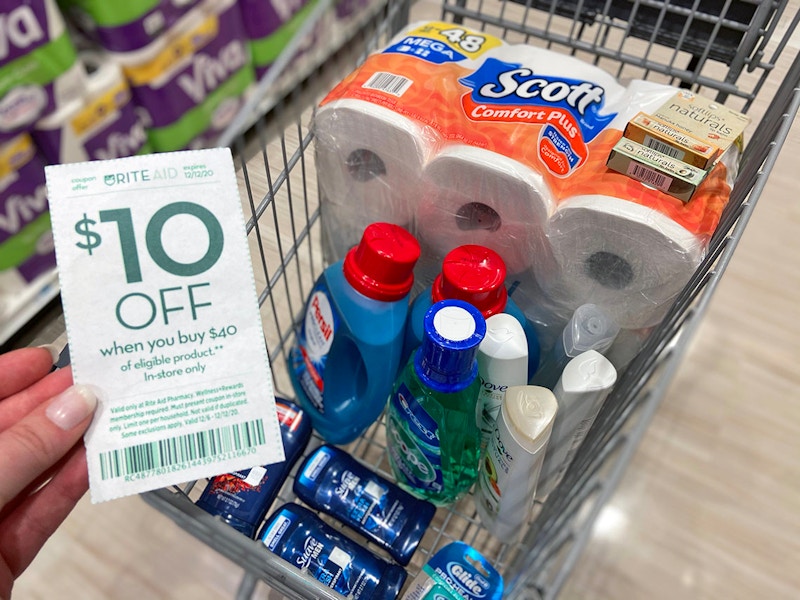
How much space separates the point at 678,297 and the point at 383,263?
24 centimetres

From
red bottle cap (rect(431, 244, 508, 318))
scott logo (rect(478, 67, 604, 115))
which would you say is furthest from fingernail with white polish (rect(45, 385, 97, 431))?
scott logo (rect(478, 67, 604, 115))

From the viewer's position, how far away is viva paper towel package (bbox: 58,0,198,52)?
0.96 metres

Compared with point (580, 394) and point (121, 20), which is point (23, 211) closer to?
point (121, 20)

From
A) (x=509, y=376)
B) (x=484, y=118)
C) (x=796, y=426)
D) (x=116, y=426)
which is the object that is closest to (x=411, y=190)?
(x=484, y=118)

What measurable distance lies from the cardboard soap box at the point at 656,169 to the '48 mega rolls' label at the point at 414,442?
256mm

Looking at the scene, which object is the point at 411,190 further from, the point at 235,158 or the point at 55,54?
the point at 55,54

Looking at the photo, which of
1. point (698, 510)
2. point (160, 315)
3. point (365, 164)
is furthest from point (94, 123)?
point (698, 510)

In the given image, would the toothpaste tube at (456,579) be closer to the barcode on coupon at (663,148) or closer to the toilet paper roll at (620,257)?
the toilet paper roll at (620,257)

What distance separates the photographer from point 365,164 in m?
0.59

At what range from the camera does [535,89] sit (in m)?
0.56

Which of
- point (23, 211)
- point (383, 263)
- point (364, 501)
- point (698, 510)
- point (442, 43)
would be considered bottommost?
point (698, 510)

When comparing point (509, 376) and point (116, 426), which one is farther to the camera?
point (509, 376)

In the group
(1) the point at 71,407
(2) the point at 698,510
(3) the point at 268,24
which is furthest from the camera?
(3) the point at 268,24

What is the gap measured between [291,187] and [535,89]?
0.25 metres
